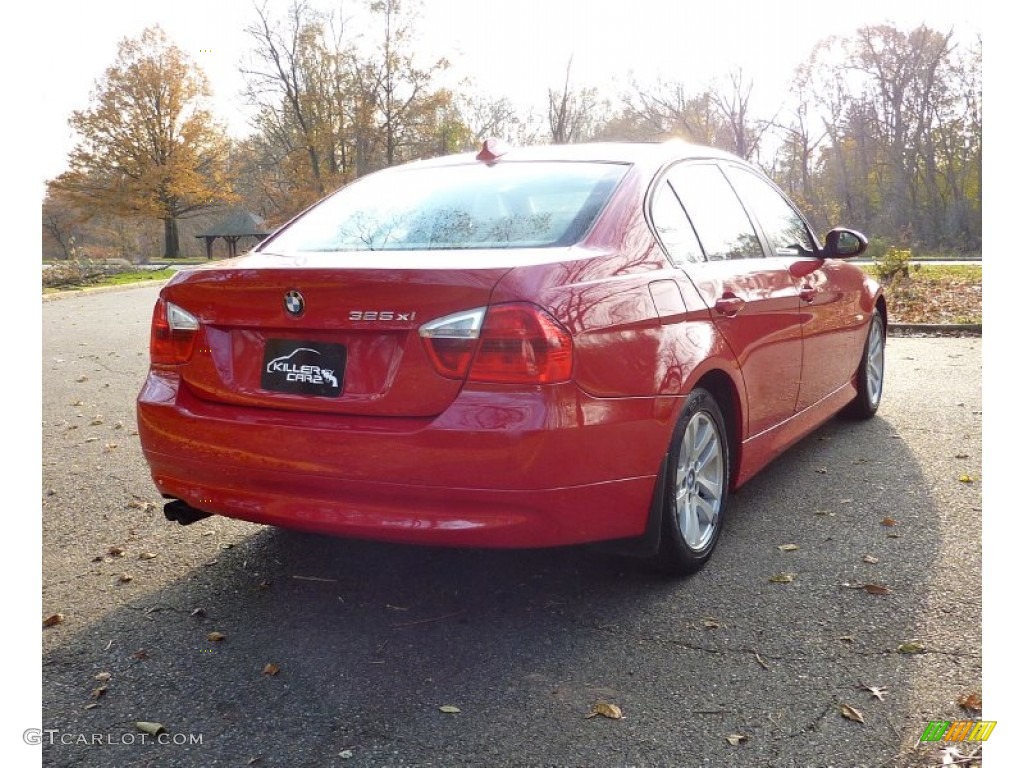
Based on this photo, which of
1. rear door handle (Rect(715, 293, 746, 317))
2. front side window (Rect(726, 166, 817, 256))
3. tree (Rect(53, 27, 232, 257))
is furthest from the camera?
tree (Rect(53, 27, 232, 257))

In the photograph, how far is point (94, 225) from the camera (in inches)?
2047

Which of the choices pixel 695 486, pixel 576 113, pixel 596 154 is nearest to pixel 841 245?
pixel 596 154

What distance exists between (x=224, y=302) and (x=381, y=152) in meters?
39.2

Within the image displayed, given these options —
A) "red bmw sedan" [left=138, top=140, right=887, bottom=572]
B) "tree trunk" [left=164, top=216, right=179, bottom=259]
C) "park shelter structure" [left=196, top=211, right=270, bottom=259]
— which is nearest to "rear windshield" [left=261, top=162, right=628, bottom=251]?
"red bmw sedan" [left=138, top=140, right=887, bottom=572]

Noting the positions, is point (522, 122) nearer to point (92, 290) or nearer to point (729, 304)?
point (92, 290)

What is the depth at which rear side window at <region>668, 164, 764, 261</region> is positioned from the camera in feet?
12.8

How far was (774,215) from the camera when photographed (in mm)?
4832

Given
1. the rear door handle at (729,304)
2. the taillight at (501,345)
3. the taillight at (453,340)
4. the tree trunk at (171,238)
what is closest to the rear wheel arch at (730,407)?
the rear door handle at (729,304)

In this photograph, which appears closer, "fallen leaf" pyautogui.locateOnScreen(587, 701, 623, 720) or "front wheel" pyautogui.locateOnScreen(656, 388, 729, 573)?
"fallen leaf" pyautogui.locateOnScreen(587, 701, 623, 720)

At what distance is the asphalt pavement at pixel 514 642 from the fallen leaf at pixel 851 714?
0.5 inches

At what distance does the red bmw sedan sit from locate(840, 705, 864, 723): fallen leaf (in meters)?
0.85

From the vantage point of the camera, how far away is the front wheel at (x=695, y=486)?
10.9ft

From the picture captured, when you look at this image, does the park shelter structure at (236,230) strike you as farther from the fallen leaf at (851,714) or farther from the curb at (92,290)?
the fallen leaf at (851,714)

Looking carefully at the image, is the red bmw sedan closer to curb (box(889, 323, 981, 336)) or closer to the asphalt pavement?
the asphalt pavement
